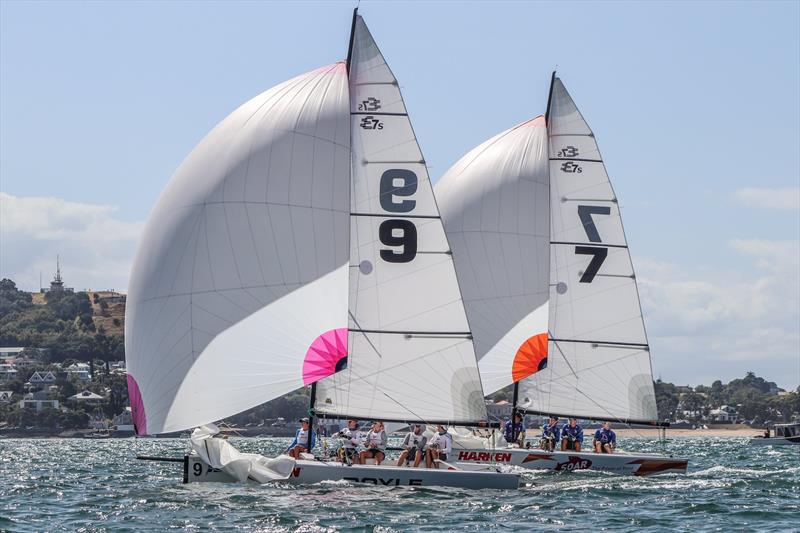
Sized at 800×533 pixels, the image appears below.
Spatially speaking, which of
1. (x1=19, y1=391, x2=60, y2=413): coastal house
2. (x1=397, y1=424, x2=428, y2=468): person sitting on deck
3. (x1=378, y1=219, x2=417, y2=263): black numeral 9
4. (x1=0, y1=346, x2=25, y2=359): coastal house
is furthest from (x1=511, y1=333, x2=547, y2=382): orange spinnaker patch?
(x1=0, y1=346, x2=25, y2=359): coastal house

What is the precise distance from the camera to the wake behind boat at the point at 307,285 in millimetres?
27391

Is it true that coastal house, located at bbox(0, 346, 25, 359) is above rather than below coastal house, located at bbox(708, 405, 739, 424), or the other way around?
above

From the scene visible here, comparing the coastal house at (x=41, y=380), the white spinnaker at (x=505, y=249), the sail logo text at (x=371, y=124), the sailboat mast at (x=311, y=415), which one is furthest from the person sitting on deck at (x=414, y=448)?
the coastal house at (x=41, y=380)

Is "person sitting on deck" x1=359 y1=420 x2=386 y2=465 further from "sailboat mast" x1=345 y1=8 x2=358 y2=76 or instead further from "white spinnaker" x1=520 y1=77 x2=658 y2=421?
"white spinnaker" x1=520 y1=77 x2=658 y2=421

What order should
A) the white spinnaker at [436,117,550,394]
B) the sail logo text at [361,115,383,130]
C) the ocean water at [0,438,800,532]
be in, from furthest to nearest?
the white spinnaker at [436,117,550,394], the sail logo text at [361,115,383,130], the ocean water at [0,438,800,532]

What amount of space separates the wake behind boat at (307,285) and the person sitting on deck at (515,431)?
893 centimetres

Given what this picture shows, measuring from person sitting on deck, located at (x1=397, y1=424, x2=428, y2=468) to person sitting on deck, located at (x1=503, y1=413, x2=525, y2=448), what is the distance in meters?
10.1

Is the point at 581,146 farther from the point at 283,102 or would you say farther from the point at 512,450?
the point at 283,102

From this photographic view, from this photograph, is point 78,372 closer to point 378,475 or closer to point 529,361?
point 529,361

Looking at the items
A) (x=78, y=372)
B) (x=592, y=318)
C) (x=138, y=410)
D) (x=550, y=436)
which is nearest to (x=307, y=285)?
(x=138, y=410)

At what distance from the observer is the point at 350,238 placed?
95.9 ft

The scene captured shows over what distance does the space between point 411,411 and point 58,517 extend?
7940 mm

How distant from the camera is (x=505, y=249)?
3875 cm

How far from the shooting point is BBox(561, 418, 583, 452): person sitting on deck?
36375 mm
